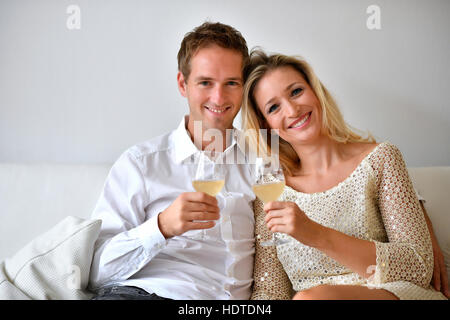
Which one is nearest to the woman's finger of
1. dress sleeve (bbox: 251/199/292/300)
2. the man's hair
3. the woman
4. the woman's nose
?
the woman

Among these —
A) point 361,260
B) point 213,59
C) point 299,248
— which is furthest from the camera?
point 213,59

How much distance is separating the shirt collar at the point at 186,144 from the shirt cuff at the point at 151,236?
1.13 feet

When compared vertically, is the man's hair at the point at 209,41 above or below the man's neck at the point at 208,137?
above

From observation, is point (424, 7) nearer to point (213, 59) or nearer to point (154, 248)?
point (213, 59)

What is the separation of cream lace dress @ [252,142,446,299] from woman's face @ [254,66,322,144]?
219mm

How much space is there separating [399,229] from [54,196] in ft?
4.63

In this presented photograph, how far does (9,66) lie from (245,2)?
4.04ft

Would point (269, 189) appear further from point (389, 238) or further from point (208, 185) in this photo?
point (389, 238)

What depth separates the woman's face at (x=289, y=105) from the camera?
1619mm

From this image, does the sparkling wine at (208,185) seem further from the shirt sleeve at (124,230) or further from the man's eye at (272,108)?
the man's eye at (272,108)

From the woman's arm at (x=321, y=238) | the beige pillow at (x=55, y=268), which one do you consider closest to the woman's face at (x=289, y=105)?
the woman's arm at (x=321, y=238)

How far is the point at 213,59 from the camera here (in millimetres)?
1660

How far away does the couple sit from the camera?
1325 mm
